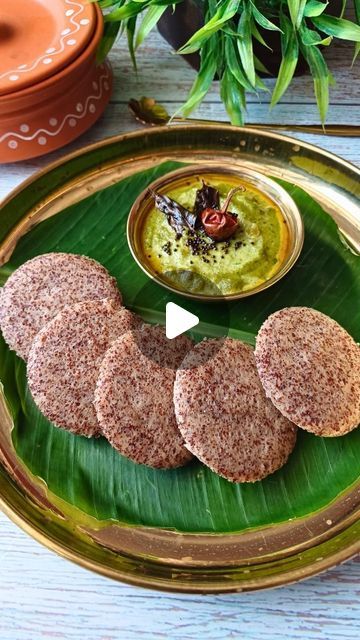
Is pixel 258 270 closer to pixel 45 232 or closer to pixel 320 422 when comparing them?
pixel 320 422

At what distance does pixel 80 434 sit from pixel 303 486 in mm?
749

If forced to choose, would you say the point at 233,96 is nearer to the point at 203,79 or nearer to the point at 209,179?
the point at 203,79

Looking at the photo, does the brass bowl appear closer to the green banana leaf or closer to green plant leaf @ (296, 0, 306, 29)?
the green banana leaf

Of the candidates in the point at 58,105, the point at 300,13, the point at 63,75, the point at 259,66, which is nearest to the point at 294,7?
the point at 300,13

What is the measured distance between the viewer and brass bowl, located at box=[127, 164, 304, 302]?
2.20 meters

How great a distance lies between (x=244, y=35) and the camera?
2559 millimetres

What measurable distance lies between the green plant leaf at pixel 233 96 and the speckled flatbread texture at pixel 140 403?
1.37m

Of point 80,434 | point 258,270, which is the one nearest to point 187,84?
point 258,270

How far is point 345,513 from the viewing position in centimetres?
184

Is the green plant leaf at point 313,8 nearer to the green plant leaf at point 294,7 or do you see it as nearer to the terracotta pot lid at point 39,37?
the green plant leaf at point 294,7

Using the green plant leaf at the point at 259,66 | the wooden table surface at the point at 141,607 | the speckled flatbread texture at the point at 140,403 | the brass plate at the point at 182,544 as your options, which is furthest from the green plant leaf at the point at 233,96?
the wooden table surface at the point at 141,607

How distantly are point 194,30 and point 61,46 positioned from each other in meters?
0.83

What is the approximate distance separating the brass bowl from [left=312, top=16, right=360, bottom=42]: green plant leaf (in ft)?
2.26

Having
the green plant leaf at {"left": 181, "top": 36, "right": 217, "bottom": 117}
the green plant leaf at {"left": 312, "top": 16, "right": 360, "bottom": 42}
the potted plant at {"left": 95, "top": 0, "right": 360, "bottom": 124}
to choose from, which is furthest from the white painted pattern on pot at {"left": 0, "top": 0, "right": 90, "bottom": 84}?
the green plant leaf at {"left": 312, "top": 16, "right": 360, "bottom": 42}
